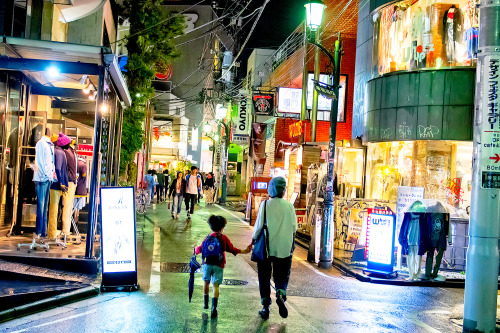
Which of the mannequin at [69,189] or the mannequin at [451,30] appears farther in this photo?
the mannequin at [451,30]

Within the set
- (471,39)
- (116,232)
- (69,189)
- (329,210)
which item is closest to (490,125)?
(116,232)

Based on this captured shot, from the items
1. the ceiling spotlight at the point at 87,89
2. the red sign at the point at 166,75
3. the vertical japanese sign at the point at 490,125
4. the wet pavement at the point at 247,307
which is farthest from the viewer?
the red sign at the point at 166,75

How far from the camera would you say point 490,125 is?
7301 millimetres

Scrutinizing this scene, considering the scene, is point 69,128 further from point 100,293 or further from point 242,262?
point 100,293

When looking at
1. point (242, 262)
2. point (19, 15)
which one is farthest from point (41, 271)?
point (19, 15)

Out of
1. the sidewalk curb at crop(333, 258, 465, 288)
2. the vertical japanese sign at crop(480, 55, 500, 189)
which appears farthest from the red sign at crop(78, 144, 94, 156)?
the vertical japanese sign at crop(480, 55, 500, 189)

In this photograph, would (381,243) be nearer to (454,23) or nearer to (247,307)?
(247,307)

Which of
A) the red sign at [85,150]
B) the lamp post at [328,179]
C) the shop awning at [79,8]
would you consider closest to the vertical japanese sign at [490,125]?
the lamp post at [328,179]

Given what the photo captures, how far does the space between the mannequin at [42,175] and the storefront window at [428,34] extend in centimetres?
1158

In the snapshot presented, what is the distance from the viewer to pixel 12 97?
1258 cm

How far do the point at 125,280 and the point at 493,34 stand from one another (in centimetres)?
679

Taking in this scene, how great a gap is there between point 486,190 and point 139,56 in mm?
19531

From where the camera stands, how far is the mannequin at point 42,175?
10336mm

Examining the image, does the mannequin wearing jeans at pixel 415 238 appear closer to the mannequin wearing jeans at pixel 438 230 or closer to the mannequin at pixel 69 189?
the mannequin wearing jeans at pixel 438 230
